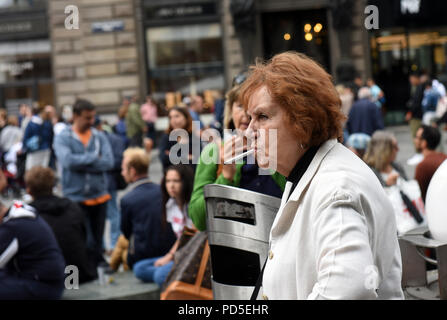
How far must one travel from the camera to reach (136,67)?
64.0ft

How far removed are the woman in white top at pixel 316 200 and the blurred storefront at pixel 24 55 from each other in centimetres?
1884

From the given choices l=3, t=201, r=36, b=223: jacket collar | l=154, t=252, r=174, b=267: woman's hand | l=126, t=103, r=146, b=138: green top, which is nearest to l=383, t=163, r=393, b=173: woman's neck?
l=154, t=252, r=174, b=267: woman's hand

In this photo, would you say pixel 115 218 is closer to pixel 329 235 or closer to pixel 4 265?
pixel 4 265

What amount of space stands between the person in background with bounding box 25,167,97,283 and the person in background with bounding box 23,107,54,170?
23.6 ft

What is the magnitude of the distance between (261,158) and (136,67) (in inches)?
699

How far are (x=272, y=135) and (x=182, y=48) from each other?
59.8 feet

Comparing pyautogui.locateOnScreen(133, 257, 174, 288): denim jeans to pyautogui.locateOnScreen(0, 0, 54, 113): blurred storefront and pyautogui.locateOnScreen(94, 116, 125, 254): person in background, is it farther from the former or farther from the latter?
pyautogui.locateOnScreen(0, 0, 54, 113): blurred storefront

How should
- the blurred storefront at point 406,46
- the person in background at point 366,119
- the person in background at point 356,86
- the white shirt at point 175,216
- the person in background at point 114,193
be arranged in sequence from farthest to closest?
the blurred storefront at point 406,46 → the person in background at point 356,86 → the person in background at point 366,119 → the person in background at point 114,193 → the white shirt at point 175,216

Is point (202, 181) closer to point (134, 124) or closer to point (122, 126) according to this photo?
point (134, 124)

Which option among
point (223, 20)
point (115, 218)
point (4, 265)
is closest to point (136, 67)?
point (223, 20)

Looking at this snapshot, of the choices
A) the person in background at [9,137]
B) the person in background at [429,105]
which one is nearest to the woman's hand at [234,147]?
the person in background at [429,105]

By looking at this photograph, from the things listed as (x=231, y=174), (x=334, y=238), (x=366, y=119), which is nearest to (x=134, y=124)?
(x=366, y=119)

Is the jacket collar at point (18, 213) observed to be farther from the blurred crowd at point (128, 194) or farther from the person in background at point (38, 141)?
the person in background at point (38, 141)

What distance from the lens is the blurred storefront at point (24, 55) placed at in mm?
19984
